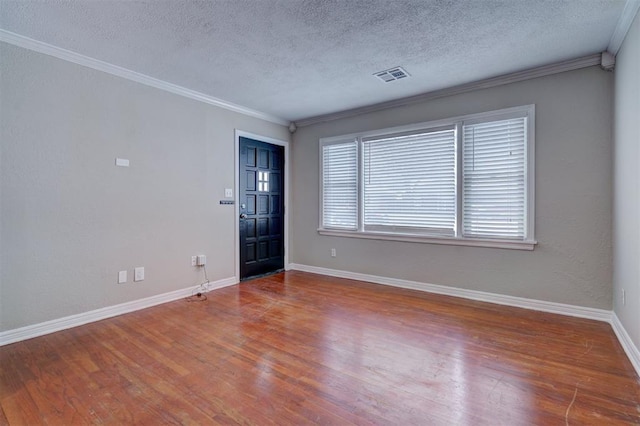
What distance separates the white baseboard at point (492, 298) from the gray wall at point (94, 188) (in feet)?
7.21

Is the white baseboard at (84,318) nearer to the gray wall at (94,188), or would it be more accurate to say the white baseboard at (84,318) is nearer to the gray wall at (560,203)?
the gray wall at (94,188)

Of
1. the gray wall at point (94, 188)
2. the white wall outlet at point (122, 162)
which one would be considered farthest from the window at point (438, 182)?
the white wall outlet at point (122, 162)

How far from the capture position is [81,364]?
2227mm

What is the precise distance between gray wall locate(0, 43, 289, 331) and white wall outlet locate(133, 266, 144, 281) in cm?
5

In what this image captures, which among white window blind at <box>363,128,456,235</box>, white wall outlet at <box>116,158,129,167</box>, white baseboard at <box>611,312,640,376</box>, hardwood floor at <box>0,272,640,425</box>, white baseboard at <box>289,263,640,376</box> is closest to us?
hardwood floor at <box>0,272,640,425</box>

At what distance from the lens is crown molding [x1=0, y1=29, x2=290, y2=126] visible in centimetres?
259

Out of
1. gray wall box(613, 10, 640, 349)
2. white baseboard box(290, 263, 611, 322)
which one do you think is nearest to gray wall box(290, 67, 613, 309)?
white baseboard box(290, 263, 611, 322)

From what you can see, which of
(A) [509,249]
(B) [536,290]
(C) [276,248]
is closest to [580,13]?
(A) [509,249]

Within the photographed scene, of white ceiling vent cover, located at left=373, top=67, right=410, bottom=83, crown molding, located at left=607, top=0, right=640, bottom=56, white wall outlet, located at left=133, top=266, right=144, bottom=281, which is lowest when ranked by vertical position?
white wall outlet, located at left=133, top=266, right=144, bottom=281

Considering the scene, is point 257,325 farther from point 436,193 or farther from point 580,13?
point 580,13

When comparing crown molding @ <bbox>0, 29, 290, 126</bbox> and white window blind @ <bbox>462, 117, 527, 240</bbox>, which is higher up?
crown molding @ <bbox>0, 29, 290, 126</bbox>

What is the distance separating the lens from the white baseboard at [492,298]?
3045 millimetres

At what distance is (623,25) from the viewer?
241 centimetres

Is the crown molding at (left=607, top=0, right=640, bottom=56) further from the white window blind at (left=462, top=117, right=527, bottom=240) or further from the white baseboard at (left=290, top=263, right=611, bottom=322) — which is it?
the white baseboard at (left=290, top=263, right=611, bottom=322)
